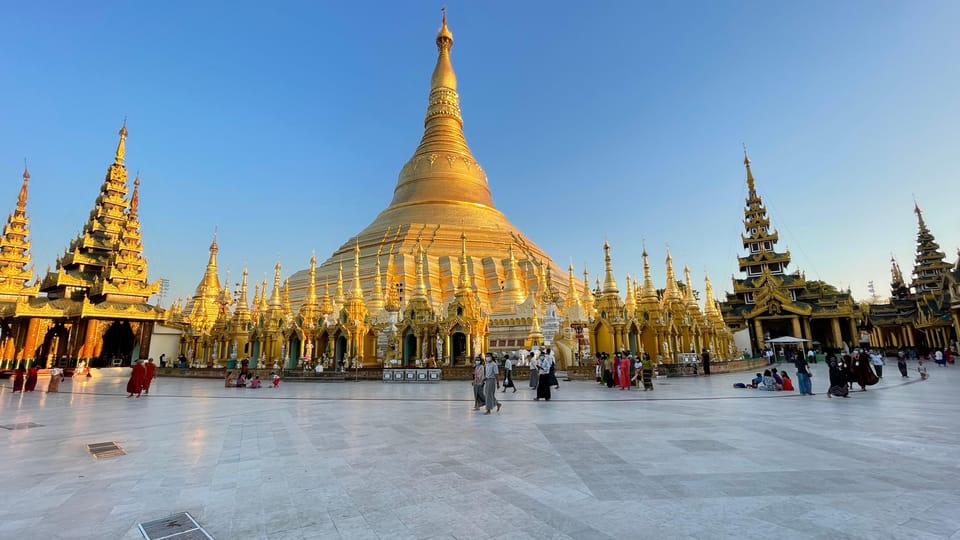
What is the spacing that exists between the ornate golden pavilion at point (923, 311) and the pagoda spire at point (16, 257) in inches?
2675

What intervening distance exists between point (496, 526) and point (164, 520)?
2.73m

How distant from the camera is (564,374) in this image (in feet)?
68.6

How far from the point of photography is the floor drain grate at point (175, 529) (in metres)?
3.41

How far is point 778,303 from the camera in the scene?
42156 mm

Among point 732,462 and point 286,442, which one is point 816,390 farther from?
point 286,442

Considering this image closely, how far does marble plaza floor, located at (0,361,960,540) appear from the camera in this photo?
355 cm

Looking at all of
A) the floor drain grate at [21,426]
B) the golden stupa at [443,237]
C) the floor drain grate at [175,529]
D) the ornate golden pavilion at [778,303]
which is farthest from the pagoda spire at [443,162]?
the floor drain grate at [175,529]

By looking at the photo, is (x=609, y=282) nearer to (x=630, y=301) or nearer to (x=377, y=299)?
(x=630, y=301)

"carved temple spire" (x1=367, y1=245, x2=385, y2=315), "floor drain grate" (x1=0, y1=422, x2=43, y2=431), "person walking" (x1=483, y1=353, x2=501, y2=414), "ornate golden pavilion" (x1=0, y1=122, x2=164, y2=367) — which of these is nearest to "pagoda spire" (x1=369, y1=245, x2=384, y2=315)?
"carved temple spire" (x1=367, y1=245, x2=385, y2=315)

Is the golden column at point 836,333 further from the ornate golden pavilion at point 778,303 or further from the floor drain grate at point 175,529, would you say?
the floor drain grate at point 175,529

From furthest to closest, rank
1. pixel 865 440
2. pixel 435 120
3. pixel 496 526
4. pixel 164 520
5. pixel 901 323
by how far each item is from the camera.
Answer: pixel 435 120 → pixel 901 323 → pixel 865 440 → pixel 164 520 → pixel 496 526

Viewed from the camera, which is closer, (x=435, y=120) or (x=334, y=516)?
(x=334, y=516)

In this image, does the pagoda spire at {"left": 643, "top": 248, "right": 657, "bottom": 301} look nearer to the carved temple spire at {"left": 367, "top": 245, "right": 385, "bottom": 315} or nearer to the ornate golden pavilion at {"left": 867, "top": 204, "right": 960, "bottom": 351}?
the carved temple spire at {"left": 367, "top": 245, "right": 385, "bottom": 315}

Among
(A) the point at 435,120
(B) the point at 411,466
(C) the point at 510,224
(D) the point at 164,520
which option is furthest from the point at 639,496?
(A) the point at 435,120
